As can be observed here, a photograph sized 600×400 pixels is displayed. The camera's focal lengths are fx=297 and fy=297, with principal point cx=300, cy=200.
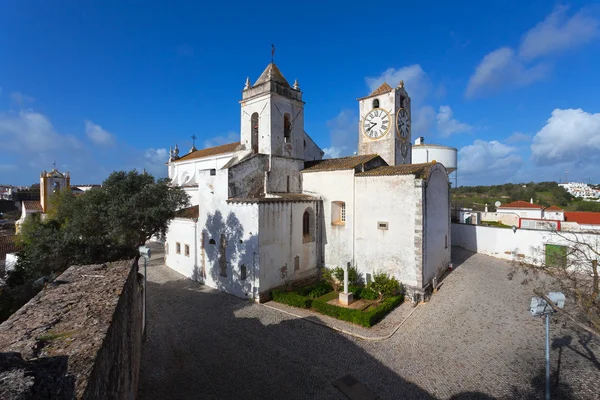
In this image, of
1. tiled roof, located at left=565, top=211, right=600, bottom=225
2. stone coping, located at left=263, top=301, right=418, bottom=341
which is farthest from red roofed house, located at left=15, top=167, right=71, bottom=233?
tiled roof, located at left=565, top=211, right=600, bottom=225

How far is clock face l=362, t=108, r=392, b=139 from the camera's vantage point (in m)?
21.6

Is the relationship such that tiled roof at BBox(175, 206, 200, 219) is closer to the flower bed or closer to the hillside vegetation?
the flower bed

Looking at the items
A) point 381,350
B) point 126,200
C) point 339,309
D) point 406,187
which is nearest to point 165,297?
point 126,200

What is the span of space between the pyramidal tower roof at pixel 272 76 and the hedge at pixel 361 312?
14.6 m

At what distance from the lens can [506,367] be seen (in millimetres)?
10133

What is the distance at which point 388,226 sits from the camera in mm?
16859

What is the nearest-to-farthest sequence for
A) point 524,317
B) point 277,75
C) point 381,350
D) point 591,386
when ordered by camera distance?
point 591,386
point 381,350
point 524,317
point 277,75

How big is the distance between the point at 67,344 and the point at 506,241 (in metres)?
26.9

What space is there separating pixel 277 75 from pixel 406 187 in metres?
11.9

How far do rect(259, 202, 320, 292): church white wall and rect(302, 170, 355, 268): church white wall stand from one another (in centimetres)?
77

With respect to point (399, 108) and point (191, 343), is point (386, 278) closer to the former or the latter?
point (191, 343)

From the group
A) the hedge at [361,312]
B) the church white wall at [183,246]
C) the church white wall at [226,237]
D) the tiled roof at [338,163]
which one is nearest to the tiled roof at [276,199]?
the church white wall at [226,237]

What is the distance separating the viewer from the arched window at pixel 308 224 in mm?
19219

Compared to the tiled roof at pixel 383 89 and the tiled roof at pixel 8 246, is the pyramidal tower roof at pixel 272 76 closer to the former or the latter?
the tiled roof at pixel 383 89
